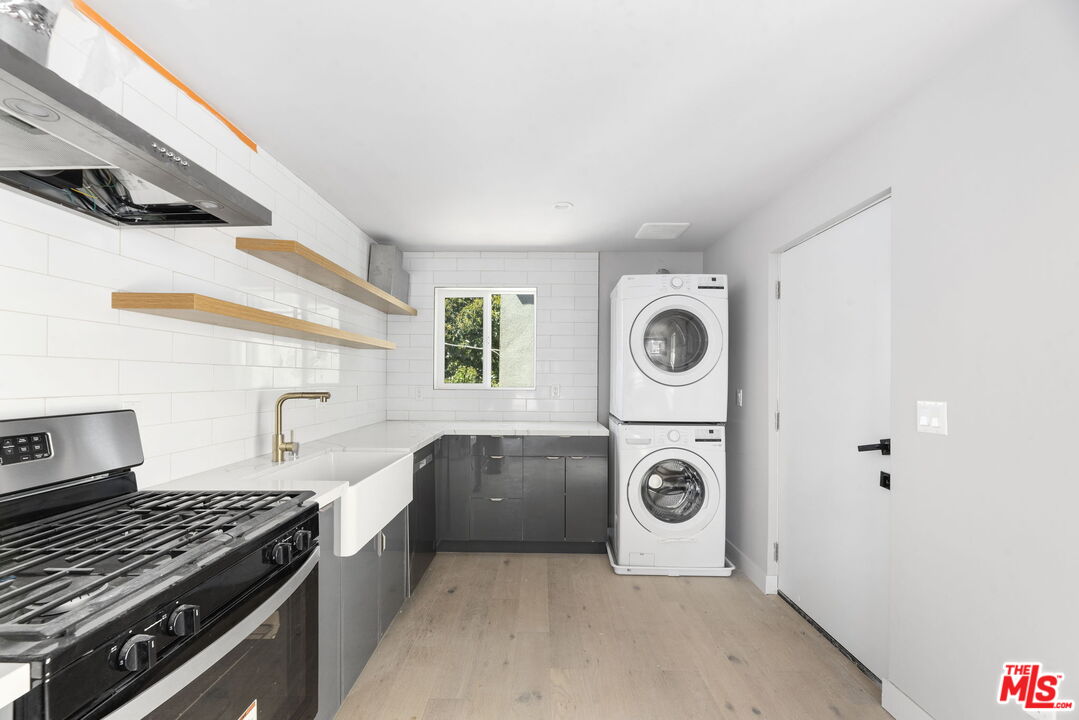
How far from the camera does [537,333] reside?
4395 millimetres

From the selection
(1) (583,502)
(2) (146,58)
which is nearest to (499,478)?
(1) (583,502)

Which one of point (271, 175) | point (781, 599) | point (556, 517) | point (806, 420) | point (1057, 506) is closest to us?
point (1057, 506)

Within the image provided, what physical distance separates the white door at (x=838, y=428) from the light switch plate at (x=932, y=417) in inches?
14.9

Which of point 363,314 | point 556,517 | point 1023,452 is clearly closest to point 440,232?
point 363,314

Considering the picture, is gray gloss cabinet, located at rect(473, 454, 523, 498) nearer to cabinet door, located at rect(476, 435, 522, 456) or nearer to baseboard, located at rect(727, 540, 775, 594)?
cabinet door, located at rect(476, 435, 522, 456)

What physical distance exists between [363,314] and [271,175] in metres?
1.42

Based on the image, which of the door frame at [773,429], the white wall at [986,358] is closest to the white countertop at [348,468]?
the door frame at [773,429]

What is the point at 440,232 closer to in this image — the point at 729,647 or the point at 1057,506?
the point at 729,647

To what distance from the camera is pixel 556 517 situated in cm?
368

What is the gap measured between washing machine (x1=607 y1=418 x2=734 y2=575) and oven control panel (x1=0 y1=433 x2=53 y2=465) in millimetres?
2814

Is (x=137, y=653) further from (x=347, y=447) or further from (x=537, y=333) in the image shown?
(x=537, y=333)

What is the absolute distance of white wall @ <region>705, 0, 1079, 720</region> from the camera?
1.36 metres

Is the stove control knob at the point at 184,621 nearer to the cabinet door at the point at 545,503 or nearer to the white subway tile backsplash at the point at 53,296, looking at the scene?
the white subway tile backsplash at the point at 53,296

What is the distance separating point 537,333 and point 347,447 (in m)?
2.07
